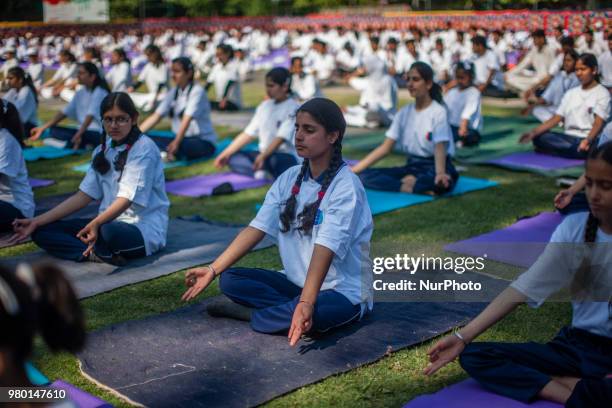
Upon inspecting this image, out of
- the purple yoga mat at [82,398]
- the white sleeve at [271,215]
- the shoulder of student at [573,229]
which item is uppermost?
the shoulder of student at [573,229]

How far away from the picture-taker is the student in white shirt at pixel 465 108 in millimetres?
8758

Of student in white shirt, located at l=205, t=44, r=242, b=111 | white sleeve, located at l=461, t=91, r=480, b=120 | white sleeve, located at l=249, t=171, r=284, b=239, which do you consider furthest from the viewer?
student in white shirt, located at l=205, t=44, r=242, b=111

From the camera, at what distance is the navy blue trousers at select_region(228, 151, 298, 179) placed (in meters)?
7.21

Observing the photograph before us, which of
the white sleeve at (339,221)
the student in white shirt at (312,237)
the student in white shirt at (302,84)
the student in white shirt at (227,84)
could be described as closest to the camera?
the white sleeve at (339,221)

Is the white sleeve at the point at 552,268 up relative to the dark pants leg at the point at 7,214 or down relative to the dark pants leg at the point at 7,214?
up

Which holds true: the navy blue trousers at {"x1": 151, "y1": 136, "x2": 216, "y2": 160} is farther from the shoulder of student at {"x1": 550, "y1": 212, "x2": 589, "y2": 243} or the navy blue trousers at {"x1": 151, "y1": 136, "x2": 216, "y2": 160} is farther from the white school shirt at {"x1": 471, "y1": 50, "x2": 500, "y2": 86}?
the shoulder of student at {"x1": 550, "y1": 212, "x2": 589, "y2": 243}

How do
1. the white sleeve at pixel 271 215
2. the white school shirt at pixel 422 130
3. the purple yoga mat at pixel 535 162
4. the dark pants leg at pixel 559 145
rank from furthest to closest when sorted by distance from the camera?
the dark pants leg at pixel 559 145 < the purple yoga mat at pixel 535 162 < the white school shirt at pixel 422 130 < the white sleeve at pixel 271 215

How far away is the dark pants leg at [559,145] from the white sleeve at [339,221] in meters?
4.72

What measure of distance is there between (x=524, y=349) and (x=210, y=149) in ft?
19.5

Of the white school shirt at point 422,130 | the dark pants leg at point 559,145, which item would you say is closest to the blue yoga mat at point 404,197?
the white school shirt at point 422,130

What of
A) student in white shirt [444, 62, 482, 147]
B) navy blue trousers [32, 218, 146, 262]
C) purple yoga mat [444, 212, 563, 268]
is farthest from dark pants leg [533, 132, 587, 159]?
navy blue trousers [32, 218, 146, 262]

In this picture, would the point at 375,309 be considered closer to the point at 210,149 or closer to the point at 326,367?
the point at 326,367

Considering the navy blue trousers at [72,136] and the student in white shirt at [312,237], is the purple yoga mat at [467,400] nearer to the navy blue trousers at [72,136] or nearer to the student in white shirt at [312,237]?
the student in white shirt at [312,237]

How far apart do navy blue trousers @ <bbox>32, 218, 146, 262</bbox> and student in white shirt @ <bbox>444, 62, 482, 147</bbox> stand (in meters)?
4.71
